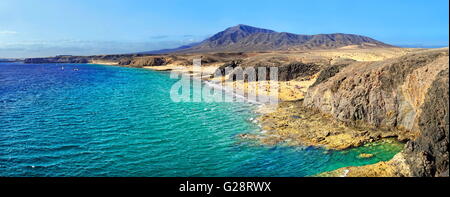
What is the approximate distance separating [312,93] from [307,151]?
1139 centimetres

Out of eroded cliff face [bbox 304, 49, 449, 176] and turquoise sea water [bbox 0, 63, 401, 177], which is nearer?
eroded cliff face [bbox 304, 49, 449, 176]

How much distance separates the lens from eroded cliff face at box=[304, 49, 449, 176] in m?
13.8

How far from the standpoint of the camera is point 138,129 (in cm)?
2414

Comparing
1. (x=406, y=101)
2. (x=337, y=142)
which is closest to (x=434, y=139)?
(x=337, y=142)

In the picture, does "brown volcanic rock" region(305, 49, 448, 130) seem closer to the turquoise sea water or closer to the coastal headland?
the coastal headland

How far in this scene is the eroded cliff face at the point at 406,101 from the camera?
45.4 feet

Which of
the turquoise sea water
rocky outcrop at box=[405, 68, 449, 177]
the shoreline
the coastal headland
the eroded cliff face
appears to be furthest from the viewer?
the turquoise sea water

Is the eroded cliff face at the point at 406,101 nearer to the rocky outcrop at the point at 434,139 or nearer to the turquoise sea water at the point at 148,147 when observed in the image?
the rocky outcrop at the point at 434,139

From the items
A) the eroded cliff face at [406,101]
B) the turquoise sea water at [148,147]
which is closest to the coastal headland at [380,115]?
the eroded cliff face at [406,101]

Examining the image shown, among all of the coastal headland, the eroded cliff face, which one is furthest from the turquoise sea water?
the eroded cliff face

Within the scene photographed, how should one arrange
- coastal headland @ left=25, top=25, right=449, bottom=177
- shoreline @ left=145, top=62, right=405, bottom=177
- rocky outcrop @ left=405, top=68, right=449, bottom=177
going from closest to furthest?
rocky outcrop @ left=405, top=68, right=449, bottom=177
coastal headland @ left=25, top=25, right=449, bottom=177
shoreline @ left=145, top=62, right=405, bottom=177

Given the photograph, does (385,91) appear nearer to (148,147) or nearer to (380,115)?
(380,115)

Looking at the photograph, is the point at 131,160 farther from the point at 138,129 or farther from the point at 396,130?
the point at 396,130
